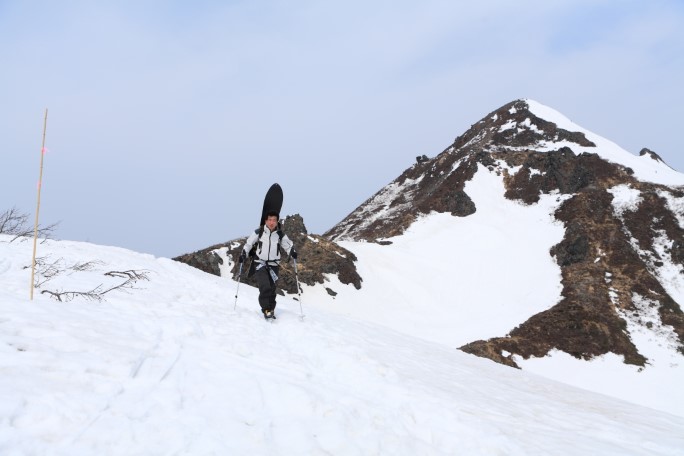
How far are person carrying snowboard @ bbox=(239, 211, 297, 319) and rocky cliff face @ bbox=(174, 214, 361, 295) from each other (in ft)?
65.4

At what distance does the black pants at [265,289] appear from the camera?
9531mm

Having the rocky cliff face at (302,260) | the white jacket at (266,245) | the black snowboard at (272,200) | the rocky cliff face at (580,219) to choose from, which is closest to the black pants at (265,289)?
the white jacket at (266,245)

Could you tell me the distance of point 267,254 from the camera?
972cm

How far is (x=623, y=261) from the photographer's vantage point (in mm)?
33625

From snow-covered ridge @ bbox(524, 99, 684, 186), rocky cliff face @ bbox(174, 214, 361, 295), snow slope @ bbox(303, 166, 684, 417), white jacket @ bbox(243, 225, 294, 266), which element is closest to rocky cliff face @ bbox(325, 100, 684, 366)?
snow-covered ridge @ bbox(524, 99, 684, 186)

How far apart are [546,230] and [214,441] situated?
42.0m

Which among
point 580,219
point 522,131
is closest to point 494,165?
point 580,219

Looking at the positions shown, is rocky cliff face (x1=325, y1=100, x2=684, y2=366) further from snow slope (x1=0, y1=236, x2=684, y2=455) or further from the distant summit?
snow slope (x1=0, y1=236, x2=684, y2=455)

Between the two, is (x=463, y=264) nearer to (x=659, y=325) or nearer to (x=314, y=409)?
(x=659, y=325)

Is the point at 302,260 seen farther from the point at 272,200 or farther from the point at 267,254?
the point at 272,200

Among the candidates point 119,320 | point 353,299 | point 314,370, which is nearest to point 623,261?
point 353,299

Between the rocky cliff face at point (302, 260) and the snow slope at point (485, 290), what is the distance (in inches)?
36.9

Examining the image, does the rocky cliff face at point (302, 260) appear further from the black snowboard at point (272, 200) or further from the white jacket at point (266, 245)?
the black snowboard at point (272, 200)

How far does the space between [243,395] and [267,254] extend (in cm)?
491
